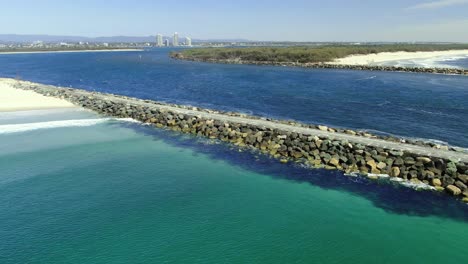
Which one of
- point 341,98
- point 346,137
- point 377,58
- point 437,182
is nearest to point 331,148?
point 346,137

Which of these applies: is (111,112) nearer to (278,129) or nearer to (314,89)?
(278,129)

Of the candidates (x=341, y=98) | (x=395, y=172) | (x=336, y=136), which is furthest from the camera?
(x=341, y=98)

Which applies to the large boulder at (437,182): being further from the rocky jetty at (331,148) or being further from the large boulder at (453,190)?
the large boulder at (453,190)

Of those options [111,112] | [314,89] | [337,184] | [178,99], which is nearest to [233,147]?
[337,184]

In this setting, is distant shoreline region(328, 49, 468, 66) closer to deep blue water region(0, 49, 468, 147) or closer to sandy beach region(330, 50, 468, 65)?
sandy beach region(330, 50, 468, 65)

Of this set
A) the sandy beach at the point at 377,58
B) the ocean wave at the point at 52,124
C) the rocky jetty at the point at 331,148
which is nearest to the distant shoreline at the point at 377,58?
the sandy beach at the point at 377,58

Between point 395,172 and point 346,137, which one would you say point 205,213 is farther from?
point 346,137
